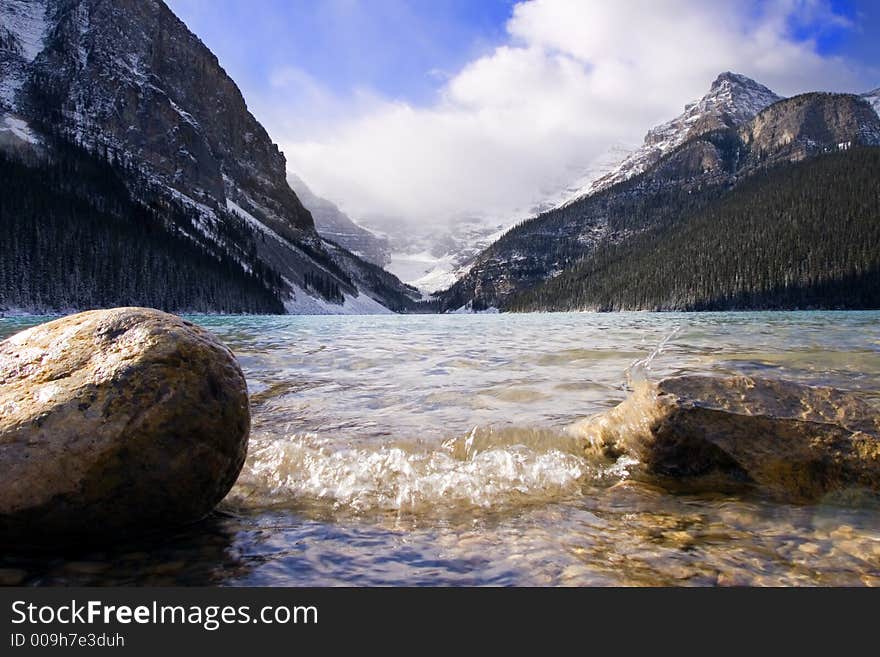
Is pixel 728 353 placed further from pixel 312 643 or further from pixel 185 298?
pixel 185 298

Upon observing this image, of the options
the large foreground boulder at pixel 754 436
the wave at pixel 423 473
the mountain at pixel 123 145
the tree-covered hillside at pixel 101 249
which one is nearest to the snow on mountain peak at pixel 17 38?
the mountain at pixel 123 145

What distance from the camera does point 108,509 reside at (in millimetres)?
4188

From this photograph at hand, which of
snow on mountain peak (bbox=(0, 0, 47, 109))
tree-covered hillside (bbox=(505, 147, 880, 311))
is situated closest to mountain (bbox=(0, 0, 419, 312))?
snow on mountain peak (bbox=(0, 0, 47, 109))

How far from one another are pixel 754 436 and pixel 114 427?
21.2ft

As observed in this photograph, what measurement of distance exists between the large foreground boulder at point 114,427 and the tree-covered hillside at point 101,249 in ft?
326

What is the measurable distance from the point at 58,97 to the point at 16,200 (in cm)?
10662

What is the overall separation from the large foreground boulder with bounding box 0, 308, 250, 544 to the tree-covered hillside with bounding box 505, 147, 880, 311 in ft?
414

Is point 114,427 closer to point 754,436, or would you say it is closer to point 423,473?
point 423,473

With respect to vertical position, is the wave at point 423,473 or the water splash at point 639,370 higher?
the water splash at point 639,370

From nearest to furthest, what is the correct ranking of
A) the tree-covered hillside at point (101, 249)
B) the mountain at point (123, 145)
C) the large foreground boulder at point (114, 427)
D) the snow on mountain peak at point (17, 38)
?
the large foreground boulder at point (114, 427) < the tree-covered hillside at point (101, 249) < the mountain at point (123, 145) < the snow on mountain peak at point (17, 38)

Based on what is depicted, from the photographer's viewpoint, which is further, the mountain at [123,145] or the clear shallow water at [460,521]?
the mountain at [123,145]

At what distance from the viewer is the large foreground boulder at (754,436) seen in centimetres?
548

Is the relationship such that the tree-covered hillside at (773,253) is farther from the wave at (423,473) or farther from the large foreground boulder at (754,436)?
the wave at (423,473)

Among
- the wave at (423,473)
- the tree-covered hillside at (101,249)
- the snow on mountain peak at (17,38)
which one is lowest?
the wave at (423,473)
